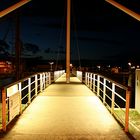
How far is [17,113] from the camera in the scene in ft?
27.7

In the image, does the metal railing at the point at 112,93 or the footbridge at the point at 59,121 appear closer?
the footbridge at the point at 59,121

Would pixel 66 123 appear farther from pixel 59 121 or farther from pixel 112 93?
pixel 112 93

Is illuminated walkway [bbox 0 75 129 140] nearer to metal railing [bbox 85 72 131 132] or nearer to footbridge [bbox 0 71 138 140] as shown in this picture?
footbridge [bbox 0 71 138 140]

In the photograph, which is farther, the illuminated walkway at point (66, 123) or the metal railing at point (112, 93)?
the metal railing at point (112, 93)

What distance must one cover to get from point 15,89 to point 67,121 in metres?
1.78

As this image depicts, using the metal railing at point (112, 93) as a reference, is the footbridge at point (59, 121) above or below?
below

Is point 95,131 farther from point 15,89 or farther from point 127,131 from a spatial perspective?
point 15,89

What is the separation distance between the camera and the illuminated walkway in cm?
659

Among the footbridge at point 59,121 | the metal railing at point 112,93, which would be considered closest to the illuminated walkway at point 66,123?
the footbridge at point 59,121

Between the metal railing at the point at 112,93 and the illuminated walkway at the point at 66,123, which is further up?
the metal railing at the point at 112,93

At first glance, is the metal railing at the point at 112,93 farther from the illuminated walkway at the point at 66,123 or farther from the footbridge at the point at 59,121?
the illuminated walkway at the point at 66,123

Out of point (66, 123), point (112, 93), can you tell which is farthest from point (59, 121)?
point (112, 93)

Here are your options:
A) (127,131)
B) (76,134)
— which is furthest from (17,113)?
(127,131)

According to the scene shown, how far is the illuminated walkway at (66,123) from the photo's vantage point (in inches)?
259
